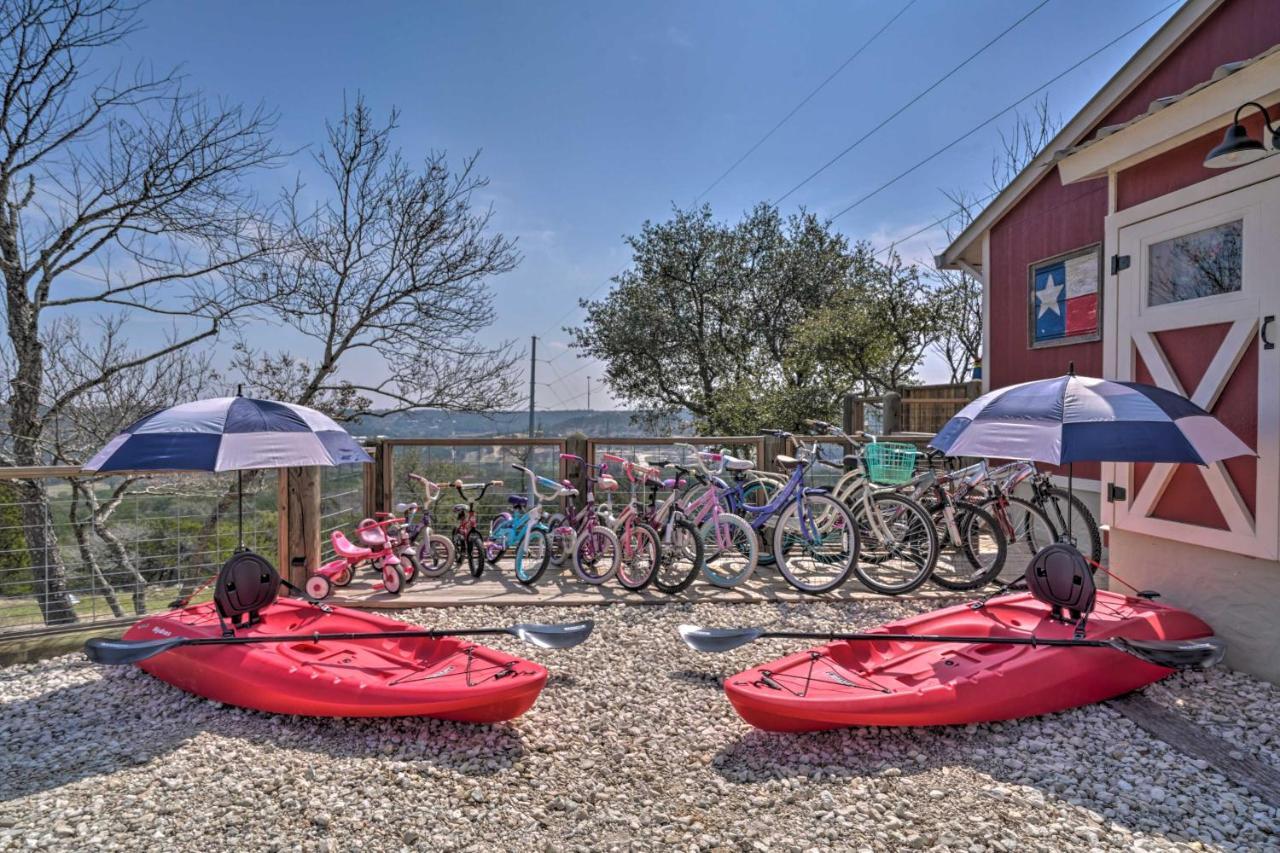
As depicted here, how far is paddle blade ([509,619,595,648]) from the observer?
110 inches

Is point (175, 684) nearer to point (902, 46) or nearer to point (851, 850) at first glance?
point (851, 850)

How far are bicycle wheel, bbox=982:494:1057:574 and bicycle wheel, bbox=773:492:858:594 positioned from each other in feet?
3.56

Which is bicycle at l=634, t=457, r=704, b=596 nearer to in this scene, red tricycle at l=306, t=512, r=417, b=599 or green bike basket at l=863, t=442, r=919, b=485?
green bike basket at l=863, t=442, r=919, b=485

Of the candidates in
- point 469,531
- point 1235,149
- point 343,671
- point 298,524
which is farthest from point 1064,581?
point 298,524

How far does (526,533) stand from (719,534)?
154 cm

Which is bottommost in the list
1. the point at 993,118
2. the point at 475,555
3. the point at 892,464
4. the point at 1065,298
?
the point at 475,555

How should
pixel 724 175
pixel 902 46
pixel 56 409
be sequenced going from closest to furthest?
pixel 56 409 → pixel 902 46 → pixel 724 175

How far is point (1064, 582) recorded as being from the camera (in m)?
3.01

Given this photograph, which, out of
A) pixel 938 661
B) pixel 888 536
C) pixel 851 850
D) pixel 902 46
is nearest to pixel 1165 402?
pixel 938 661

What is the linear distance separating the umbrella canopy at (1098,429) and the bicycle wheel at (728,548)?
1.91m

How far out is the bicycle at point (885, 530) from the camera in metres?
4.73

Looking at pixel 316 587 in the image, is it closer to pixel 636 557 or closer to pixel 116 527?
pixel 636 557

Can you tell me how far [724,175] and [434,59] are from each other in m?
8.54

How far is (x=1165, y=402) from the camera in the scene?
3129 millimetres
